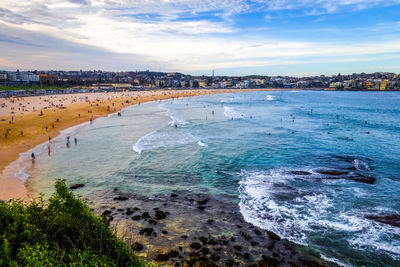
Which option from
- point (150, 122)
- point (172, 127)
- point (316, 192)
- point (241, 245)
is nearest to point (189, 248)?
point (241, 245)

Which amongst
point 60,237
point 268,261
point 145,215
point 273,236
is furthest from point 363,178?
point 60,237

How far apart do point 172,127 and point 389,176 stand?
3282cm

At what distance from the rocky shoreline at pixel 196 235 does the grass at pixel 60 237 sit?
137 cm

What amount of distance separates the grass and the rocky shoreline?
1366mm

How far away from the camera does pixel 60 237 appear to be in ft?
28.7

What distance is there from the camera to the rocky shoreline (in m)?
11.9

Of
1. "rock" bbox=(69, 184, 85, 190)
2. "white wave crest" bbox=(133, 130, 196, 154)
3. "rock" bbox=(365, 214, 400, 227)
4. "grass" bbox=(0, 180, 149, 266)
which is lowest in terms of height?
"rock" bbox=(365, 214, 400, 227)

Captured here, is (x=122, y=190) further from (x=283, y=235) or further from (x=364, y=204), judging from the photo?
(x=364, y=204)

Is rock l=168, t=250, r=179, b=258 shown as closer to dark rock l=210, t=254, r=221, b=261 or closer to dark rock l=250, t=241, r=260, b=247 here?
dark rock l=210, t=254, r=221, b=261

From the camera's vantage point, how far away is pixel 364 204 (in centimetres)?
1722

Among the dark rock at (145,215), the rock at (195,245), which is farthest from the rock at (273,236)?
the dark rock at (145,215)

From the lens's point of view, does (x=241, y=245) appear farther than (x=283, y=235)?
No

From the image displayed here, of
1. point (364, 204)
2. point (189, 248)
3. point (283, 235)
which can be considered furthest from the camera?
point (364, 204)

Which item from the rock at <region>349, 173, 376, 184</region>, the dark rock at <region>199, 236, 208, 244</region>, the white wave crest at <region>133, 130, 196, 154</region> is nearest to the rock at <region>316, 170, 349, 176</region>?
the rock at <region>349, 173, 376, 184</region>
